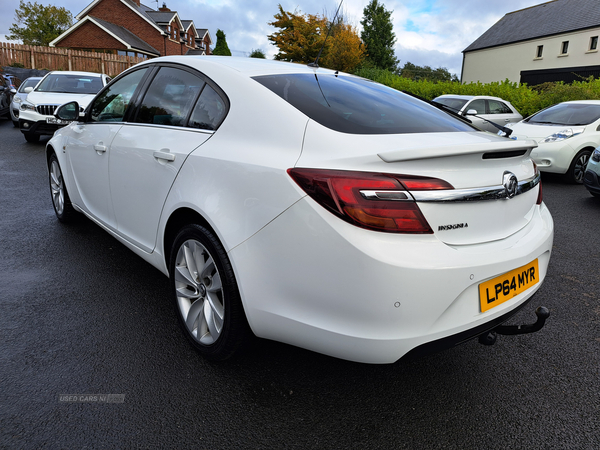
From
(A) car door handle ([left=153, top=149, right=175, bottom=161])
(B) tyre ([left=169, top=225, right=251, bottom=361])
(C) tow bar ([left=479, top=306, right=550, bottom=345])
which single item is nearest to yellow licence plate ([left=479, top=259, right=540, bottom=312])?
(C) tow bar ([left=479, top=306, right=550, bottom=345])

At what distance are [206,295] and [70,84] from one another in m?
11.5

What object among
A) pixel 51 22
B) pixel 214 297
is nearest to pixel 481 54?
pixel 51 22

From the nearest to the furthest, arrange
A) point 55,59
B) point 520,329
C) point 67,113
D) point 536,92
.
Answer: point 520,329
point 67,113
point 536,92
point 55,59

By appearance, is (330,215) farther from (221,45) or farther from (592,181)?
(221,45)

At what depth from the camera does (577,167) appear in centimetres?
834

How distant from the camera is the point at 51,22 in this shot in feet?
180

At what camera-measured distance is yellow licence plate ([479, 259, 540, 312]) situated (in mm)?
1932

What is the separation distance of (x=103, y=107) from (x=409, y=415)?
3175 millimetres

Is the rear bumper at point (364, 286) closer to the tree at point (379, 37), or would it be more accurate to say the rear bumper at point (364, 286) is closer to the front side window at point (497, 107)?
the front side window at point (497, 107)

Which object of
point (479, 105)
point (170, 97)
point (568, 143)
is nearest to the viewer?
point (170, 97)

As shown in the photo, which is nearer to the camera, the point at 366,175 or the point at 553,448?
the point at 366,175

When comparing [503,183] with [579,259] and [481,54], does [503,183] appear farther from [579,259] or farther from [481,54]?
[481,54]

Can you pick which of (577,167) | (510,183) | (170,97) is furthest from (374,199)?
(577,167)

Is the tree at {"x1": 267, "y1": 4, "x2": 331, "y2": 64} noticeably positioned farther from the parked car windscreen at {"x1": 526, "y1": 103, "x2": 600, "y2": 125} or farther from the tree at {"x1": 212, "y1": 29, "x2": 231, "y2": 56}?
the parked car windscreen at {"x1": 526, "y1": 103, "x2": 600, "y2": 125}
